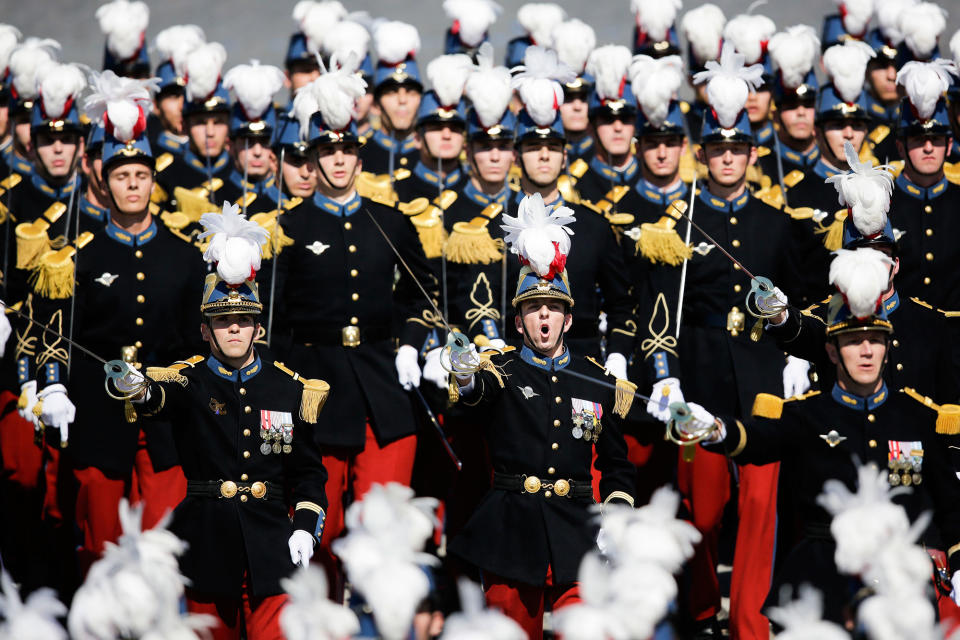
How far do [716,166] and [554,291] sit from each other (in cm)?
220

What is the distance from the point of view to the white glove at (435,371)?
8500 millimetres

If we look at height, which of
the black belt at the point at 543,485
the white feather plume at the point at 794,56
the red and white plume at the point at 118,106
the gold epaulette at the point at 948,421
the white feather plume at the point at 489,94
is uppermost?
the white feather plume at the point at 794,56

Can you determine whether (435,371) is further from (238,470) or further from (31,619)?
(31,619)

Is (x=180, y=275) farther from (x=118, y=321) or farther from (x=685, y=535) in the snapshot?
(x=685, y=535)

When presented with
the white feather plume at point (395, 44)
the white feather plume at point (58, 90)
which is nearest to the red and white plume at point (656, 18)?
the white feather plume at point (395, 44)

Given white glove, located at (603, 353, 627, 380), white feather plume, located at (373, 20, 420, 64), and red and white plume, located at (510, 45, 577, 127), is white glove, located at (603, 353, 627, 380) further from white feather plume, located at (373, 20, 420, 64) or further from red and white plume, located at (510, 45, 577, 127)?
white feather plume, located at (373, 20, 420, 64)

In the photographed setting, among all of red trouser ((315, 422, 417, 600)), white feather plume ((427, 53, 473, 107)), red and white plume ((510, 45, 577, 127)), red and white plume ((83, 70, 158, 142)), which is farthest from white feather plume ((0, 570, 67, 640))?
white feather plume ((427, 53, 473, 107))

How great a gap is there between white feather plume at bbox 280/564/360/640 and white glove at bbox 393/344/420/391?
339 centimetres

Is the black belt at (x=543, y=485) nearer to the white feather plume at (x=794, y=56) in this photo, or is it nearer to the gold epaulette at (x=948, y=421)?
the gold epaulette at (x=948, y=421)

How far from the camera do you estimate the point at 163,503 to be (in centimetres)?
800

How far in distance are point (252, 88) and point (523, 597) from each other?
15.3ft

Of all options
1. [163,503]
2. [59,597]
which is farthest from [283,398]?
[59,597]

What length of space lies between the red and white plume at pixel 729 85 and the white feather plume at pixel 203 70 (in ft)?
11.9

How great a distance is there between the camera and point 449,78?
10.0m
